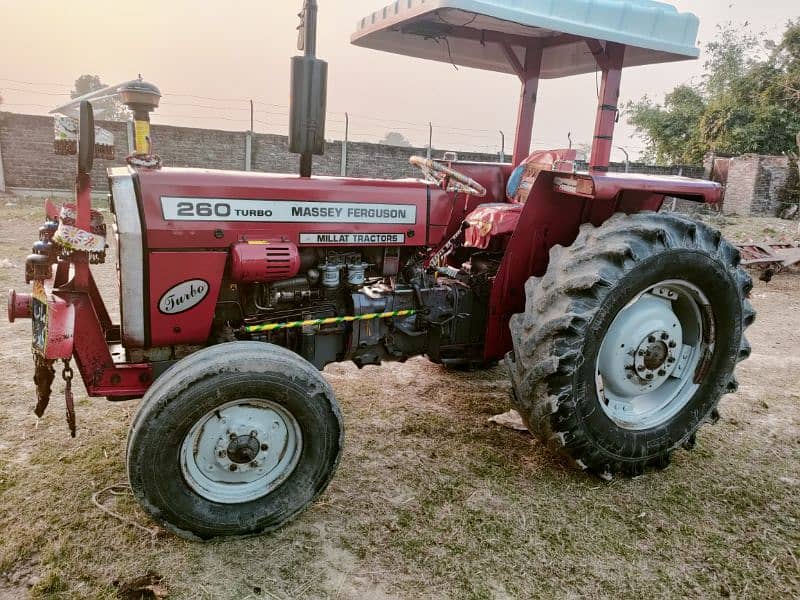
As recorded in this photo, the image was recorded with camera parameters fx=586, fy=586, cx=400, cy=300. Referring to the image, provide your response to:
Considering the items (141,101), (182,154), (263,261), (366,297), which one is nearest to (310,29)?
(141,101)

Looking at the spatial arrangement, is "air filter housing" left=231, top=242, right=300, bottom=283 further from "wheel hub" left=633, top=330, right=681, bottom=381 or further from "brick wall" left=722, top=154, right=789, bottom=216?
"brick wall" left=722, top=154, right=789, bottom=216

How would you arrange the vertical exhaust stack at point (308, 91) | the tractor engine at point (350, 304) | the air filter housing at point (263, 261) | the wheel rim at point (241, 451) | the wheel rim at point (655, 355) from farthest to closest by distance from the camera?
the wheel rim at point (655, 355) → the tractor engine at point (350, 304) → the air filter housing at point (263, 261) → the vertical exhaust stack at point (308, 91) → the wheel rim at point (241, 451)

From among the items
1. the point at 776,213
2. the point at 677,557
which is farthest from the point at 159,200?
the point at 776,213

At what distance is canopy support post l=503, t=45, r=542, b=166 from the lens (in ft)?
13.0

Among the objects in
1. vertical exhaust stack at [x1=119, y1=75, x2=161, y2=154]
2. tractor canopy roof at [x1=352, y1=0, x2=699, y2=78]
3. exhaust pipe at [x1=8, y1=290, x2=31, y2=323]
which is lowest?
exhaust pipe at [x1=8, y1=290, x2=31, y2=323]

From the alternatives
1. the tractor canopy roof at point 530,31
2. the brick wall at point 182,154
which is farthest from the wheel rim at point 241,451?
the brick wall at point 182,154

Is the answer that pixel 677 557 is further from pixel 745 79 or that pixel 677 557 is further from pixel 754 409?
pixel 745 79

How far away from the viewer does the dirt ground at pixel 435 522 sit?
89.6 inches

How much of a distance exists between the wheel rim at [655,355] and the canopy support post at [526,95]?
5.10 feet

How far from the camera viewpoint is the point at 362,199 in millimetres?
3086

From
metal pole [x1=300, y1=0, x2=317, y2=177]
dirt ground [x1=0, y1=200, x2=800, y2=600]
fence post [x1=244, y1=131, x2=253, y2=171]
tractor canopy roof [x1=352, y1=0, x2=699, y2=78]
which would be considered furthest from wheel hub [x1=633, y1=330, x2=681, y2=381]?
fence post [x1=244, y1=131, x2=253, y2=171]

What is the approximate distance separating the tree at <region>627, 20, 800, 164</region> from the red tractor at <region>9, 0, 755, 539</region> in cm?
1994

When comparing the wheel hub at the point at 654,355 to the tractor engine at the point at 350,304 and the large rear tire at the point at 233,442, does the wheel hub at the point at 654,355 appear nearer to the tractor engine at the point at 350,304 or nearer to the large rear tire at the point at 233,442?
the tractor engine at the point at 350,304

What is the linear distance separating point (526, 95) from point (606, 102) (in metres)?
0.73
